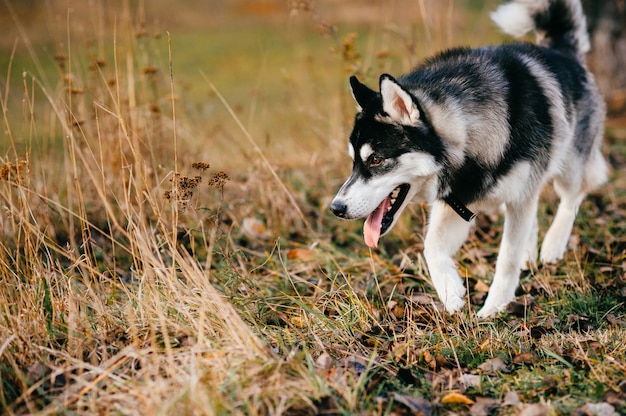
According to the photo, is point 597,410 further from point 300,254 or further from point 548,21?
point 548,21

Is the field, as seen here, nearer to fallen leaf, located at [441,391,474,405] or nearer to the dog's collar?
fallen leaf, located at [441,391,474,405]

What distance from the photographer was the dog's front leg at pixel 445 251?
11.2ft

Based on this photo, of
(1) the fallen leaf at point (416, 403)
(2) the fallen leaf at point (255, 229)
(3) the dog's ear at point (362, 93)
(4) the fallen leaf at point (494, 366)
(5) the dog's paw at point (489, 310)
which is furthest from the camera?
(2) the fallen leaf at point (255, 229)

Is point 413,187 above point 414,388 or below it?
above

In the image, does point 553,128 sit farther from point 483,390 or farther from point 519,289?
point 483,390

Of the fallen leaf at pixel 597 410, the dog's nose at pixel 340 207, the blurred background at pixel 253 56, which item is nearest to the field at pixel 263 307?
the fallen leaf at pixel 597 410

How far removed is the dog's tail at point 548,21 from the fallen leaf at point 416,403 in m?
2.97

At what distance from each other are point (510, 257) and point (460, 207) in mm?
443

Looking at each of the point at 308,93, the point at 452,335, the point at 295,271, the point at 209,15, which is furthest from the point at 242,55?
the point at 452,335

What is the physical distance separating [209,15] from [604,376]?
2112 centimetres

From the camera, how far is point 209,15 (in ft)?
70.7

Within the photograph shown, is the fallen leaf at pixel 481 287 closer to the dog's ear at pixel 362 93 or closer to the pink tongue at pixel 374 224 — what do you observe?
the pink tongue at pixel 374 224

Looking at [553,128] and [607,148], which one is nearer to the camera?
[553,128]

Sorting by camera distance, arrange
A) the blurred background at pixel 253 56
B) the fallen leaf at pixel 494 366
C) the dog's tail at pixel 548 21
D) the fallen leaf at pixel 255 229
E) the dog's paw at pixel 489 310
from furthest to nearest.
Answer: the blurred background at pixel 253 56 → the fallen leaf at pixel 255 229 → the dog's tail at pixel 548 21 → the dog's paw at pixel 489 310 → the fallen leaf at pixel 494 366
